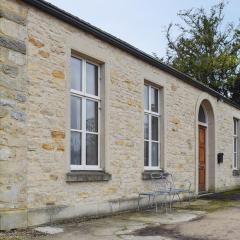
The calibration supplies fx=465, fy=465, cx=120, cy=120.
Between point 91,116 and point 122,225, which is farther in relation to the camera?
point 91,116

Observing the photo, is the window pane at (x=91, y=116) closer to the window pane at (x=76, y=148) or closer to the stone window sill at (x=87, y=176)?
the window pane at (x=76, y=148)

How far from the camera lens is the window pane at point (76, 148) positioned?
30.6 ft

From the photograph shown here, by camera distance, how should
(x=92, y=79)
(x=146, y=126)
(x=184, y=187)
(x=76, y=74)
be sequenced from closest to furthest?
(x=76, y=74)
(x=92, y=79)
(x=146, y=126)
(x=184, y=187)

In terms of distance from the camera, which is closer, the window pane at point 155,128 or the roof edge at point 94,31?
the roof edge at point 94,31

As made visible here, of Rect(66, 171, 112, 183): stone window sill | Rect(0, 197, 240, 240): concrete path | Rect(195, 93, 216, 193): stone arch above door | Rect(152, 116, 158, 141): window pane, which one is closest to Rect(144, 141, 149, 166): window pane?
Rect(152, 116, 158, 141): window pane

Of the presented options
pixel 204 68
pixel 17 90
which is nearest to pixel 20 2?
pixel 17 90

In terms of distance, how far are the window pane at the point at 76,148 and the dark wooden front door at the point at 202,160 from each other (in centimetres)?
753

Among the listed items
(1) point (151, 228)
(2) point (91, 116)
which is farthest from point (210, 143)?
(1) point (151, 228)

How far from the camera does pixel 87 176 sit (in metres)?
9.25

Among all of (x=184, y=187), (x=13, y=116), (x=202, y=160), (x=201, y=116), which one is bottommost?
(x=184, y=187)

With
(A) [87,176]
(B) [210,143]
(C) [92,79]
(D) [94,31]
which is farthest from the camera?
(B) [210,143]

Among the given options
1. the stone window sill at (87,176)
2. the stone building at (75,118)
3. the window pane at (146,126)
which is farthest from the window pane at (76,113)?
the window pane at (146,126)

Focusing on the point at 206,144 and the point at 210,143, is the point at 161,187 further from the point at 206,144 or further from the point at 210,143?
the point at 210,143

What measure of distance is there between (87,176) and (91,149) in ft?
2.74
